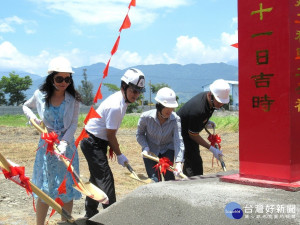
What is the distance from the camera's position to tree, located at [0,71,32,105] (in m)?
41.1

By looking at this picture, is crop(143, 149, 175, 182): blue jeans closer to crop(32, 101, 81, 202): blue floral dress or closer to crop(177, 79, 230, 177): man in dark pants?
crop(177, 79, 230, 177): man in dark pants

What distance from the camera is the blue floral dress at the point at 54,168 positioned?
12.0 feet

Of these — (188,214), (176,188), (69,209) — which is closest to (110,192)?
(69,209)

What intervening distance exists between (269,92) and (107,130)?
1.40 meters

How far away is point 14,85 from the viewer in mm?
41531

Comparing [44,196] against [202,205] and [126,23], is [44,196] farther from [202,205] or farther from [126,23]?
[126,23]

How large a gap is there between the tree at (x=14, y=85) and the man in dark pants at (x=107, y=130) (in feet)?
127

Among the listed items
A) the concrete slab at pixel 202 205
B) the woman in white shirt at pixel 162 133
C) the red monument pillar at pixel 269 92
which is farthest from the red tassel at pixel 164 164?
the red monument pillar at pixel 269 92

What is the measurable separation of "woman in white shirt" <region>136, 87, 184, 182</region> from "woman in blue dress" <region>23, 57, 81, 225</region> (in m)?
0.81

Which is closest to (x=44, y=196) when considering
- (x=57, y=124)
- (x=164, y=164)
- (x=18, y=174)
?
(x=18, y=174)

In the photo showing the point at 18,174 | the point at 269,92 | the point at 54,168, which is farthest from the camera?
the point at 54,168

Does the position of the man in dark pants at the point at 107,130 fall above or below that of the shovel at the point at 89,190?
above

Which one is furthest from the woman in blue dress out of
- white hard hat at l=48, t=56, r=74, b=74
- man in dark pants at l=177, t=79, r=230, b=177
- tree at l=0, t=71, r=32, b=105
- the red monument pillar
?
tree at l=0, t=71, r=32, b=105

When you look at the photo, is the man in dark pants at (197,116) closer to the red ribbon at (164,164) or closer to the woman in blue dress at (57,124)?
the red ribbon at (164,164)
